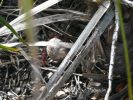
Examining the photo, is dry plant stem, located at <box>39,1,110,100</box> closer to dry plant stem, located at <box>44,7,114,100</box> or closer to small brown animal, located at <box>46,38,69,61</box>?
dry plant stem, located at <box>44,7,114,100</box>

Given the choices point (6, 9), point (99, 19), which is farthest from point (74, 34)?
point (6, 9)

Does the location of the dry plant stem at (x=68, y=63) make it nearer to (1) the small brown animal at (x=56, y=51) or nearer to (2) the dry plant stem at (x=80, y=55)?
(2) the dry plant stem at (x=80, y=55)

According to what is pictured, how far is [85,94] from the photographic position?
1.16 metres

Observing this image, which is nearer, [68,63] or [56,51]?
[68,63]

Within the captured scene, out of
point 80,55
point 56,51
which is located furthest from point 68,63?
point 56,51

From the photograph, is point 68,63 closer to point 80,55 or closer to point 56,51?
point 80,55

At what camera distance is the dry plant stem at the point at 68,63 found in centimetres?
93

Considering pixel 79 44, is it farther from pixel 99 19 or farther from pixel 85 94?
pixel 85 94

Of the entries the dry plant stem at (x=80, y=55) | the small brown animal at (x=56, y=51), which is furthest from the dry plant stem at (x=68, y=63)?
the small brown animal at (x=56, y=51)

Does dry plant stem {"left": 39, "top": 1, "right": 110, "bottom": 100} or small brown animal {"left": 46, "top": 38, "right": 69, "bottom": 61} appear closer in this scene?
dry plant stem {"left": 39, "top": 1, "right": 110, "bottom": 100}

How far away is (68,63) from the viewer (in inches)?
38.2

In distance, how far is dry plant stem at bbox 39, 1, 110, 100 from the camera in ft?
3.05

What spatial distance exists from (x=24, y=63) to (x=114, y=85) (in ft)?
1.30

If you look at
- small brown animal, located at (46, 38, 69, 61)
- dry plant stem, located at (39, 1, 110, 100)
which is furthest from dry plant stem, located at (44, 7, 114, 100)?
small brown animal, located at (46, 38, 69, 61)
